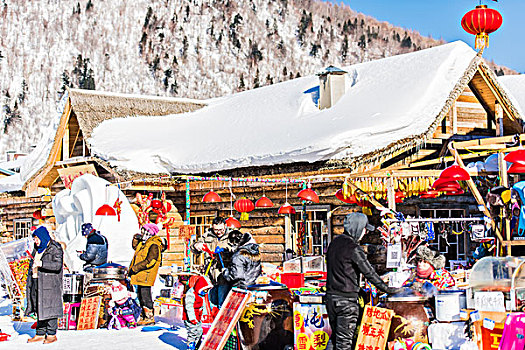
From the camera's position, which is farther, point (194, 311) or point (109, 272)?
point (109, 272)

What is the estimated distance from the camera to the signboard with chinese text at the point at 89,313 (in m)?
12.1

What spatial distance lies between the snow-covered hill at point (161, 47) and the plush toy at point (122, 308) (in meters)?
73.8

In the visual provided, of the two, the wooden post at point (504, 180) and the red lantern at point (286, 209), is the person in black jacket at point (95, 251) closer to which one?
the red lantern at point (286, 209)

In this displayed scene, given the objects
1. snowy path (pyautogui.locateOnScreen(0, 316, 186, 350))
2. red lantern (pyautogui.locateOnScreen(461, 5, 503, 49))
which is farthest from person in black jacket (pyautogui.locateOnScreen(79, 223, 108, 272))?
red lantern (pyautogui.locateOnScreen(461, 5, 503, 49))

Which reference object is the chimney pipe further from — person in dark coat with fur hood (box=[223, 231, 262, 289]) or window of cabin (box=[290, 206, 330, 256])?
person in dark coat with fur hood (box=[223, 231, 262, 289])

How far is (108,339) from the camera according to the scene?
1097 cm

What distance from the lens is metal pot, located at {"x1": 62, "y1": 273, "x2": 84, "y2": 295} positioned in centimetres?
1234

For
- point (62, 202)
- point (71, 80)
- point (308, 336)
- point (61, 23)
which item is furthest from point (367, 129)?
point (61, 23)

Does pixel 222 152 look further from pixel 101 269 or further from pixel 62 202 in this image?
pixel 101 269

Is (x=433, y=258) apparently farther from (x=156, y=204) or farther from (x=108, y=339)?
(x=156, y=204)

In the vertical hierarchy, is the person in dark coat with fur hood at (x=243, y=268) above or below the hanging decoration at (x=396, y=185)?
below

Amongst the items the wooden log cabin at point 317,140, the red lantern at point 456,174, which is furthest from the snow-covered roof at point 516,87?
the red lantern at point 456,174

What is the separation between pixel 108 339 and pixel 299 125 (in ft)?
27.1

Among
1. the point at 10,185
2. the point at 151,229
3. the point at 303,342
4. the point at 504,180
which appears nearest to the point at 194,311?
the point at 303,342
